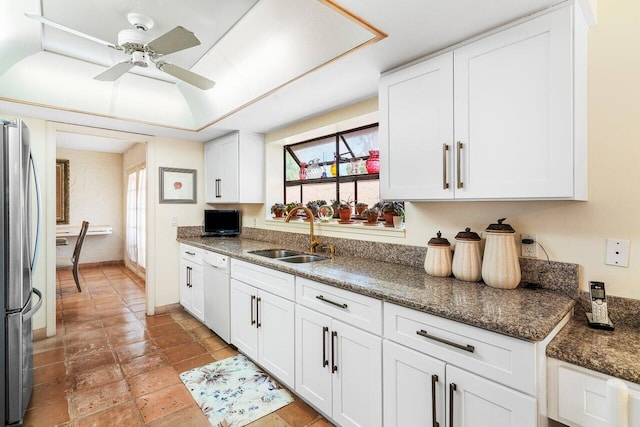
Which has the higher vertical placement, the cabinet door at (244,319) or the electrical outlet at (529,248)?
the electrical outlet at (529,248)

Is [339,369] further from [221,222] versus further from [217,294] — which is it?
[221,222]

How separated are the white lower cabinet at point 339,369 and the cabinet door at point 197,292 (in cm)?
173

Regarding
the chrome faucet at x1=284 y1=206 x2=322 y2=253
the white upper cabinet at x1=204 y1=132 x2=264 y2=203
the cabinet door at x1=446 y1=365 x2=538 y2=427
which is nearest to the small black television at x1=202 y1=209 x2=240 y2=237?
the white upper cabinet at x1=204 y1=132 x2=264 y2=203

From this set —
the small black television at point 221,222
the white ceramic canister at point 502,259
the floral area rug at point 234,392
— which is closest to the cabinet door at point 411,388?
the white ceramic canister at point 502,259

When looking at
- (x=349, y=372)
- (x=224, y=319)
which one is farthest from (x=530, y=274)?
(x=224, y=319)

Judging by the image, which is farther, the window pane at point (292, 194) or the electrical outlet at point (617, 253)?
the window pane at point (292, 194)

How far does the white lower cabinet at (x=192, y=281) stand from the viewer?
337cm

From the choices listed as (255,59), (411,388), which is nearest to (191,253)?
(255,59)

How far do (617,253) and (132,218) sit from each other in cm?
681

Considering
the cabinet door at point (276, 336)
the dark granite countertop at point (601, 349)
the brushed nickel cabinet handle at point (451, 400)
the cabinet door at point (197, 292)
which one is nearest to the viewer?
the dark granite countertop at point (601, 349)

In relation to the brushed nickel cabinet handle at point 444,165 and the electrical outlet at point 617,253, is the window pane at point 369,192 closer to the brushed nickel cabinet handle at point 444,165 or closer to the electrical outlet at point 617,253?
the brushed nickel cabinet handle at point 444,165

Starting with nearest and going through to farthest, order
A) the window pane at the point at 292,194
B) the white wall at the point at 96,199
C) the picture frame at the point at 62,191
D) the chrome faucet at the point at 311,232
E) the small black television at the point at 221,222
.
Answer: the chrome faucet at the point at 311,232
the window pane at the point at 292,194
the small black television at the point at 221,222
the picture frame at the point at 62,191
the white wall at the point at 96,199

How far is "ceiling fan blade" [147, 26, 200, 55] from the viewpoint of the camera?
5.44 feet

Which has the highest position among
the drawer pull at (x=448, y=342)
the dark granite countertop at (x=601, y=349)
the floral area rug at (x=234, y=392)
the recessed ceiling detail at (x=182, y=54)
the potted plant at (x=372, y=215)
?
the recessed ceiling detail at (x=182, y=54)
